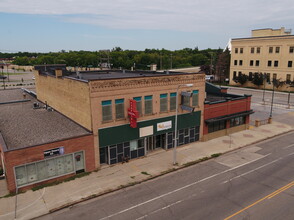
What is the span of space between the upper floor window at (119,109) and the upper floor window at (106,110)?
0.66 metres

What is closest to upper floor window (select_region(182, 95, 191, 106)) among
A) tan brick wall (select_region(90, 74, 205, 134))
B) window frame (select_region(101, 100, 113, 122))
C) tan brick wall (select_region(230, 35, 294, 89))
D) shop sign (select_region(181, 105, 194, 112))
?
shop sign (select_region(181, 105, 194, 112))

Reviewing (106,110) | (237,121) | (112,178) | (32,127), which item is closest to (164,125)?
(106,110)

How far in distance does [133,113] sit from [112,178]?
6406 millimetres

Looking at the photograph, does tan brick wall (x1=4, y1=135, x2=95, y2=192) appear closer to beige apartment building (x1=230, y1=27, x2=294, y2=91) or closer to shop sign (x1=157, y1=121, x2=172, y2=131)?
shop sign (x1=157, y1=121, x2=172, y2=131)

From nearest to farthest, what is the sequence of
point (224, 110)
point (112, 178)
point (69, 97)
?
point (112, 178) < point (69, 97) < point (224, 110)

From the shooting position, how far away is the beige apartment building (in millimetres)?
70500

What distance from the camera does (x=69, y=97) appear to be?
90.2ft

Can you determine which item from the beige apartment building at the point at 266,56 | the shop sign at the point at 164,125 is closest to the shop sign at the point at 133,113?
the shop sign at the point at 164,125

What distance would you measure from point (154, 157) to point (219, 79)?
2905 inches

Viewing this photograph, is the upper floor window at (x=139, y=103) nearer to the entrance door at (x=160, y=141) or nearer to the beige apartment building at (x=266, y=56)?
the entrance door at (x=160, y=141)

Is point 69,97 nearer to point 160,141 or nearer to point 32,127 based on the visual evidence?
point 32,127

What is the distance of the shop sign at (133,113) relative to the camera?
A: 24469mm

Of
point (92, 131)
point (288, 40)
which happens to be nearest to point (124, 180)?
point (92, 131)

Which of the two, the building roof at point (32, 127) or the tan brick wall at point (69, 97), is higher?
the tan brick wall at point (69, 97)
